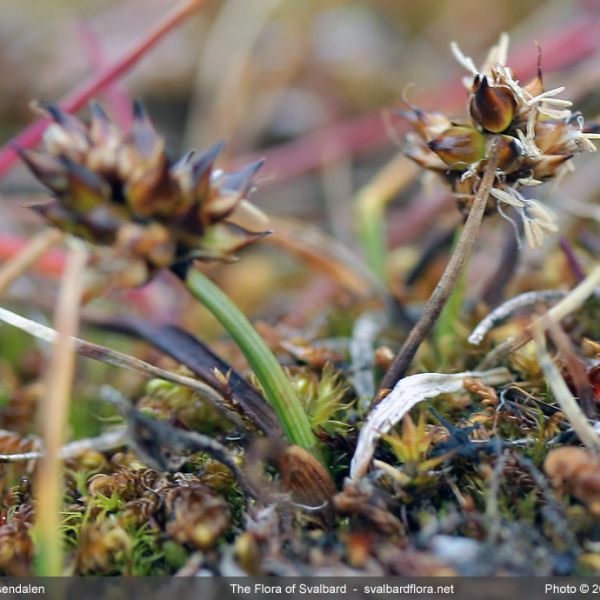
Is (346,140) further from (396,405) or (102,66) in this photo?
(396,405)

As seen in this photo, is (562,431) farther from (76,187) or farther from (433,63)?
(433,63)

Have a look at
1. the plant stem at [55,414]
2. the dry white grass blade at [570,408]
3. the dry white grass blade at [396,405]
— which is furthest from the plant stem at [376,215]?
the plant stem at [55,414]

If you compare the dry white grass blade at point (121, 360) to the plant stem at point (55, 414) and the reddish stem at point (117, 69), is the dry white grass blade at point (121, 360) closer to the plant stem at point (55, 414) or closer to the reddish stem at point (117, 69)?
the plant stem at point (55, 414)

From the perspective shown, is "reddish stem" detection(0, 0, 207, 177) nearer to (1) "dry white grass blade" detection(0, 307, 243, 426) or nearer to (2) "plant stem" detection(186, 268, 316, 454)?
(1) "dry white grass blade" detection(0, 307, 243, 426)

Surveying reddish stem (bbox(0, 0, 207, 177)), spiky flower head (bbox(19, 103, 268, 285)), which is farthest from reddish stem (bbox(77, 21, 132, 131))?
spiky flower head (bbox(19, 103, 268, 285))

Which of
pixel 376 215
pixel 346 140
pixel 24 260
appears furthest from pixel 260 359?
pixel 346 140
